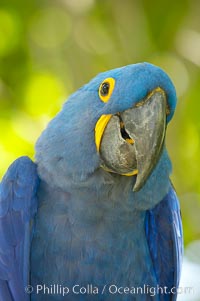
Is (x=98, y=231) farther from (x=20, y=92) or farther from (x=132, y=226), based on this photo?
(x=20, y=92)

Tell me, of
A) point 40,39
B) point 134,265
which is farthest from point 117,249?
point 40,39

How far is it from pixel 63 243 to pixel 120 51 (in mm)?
2125

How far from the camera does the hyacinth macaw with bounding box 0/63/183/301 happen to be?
10.7 feet

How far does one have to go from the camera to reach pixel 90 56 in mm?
5203

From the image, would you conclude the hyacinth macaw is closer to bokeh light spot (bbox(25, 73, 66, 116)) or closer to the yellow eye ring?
the yellow eye ring

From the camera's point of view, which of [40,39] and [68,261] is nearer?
[68,261]

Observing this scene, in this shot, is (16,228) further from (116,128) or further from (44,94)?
(44,94)

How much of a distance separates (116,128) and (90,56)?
2.06 m

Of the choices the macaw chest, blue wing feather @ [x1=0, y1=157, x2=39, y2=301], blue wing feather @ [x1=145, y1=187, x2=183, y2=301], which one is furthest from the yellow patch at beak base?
blue wing feather @ [x1=145, y1=187, x2=183, y2=301]

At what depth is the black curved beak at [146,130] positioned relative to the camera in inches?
124

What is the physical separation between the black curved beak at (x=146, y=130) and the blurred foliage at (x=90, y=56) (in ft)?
5.29

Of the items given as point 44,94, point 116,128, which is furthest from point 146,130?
point 44,94

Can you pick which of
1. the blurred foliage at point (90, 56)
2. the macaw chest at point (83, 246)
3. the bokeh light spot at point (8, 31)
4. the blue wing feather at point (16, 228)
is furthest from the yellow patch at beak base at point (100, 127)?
the bokeh light spot at point (8, 31)

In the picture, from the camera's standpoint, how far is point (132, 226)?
3.55 m
